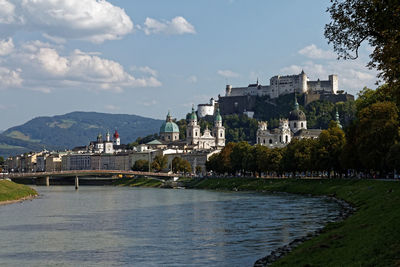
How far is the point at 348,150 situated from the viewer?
66562 mm

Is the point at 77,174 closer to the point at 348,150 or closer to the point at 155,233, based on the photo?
the point at 348,150

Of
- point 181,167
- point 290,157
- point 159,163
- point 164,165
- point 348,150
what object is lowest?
point 348,150

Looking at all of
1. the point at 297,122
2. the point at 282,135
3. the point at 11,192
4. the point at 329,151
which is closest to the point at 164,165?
the point at 282,135

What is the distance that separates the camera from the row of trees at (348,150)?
59469mm

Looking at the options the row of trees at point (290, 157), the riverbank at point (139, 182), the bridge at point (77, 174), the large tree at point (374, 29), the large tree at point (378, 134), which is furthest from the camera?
the riverbank at point (139, 182)

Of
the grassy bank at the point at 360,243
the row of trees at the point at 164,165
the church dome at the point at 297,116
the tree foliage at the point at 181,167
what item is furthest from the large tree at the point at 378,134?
the church dome at the point at 297,116

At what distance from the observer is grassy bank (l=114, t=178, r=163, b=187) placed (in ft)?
427

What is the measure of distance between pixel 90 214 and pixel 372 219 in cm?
2843

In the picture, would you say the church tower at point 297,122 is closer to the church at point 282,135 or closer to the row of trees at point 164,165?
the church at point 282,135

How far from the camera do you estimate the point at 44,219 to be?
164 feet

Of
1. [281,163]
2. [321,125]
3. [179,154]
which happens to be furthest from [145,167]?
[281,163]

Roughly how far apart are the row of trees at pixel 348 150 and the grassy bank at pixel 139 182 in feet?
46.4

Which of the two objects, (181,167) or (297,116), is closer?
(181,167)

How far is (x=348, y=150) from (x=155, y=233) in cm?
3156
